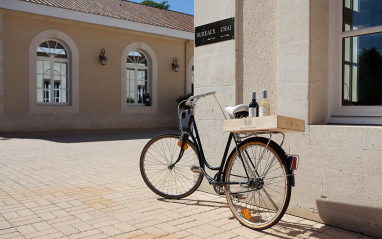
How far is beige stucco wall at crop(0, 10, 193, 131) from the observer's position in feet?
43.5

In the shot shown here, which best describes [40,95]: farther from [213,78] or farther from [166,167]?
[213,78]

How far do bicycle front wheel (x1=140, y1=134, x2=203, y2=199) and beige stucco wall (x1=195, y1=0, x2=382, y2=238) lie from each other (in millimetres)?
828

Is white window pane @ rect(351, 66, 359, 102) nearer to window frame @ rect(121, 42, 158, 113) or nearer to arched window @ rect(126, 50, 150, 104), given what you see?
window frame @ rect(121, 42, 158, 113)

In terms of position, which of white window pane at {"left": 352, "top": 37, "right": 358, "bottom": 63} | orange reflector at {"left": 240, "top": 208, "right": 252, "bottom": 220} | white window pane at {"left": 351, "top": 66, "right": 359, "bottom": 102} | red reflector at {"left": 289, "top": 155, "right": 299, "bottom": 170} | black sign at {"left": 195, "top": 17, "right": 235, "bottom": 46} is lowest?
orange reflector at {"left": 240, "top": 208, "right": 252, "bottom": 220}

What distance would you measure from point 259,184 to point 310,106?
0.87m

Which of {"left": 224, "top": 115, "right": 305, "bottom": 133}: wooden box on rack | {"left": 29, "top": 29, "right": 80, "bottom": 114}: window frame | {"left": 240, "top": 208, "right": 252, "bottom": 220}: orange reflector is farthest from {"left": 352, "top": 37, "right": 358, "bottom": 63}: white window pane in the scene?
{"left": 29, "top": 29, "right": 80, "bottom": 114}: window frame

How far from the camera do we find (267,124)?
118 inches

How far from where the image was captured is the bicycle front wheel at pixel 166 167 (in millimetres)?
4297

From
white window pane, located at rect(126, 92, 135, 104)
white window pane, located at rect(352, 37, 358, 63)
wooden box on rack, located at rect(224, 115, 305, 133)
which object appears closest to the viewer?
wooden box on rack, located at rect(224, 115, 305, 133)

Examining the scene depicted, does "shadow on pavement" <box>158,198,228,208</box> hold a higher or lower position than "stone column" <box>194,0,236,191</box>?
lower

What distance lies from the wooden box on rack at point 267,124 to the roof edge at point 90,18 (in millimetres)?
12208

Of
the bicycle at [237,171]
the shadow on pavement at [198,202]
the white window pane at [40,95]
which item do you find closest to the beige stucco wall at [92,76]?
the white window pane at [40,95]

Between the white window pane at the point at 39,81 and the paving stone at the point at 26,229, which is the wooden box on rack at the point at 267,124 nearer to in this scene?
the paving stone at the point at 26,229

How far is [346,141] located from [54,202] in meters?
3.03
